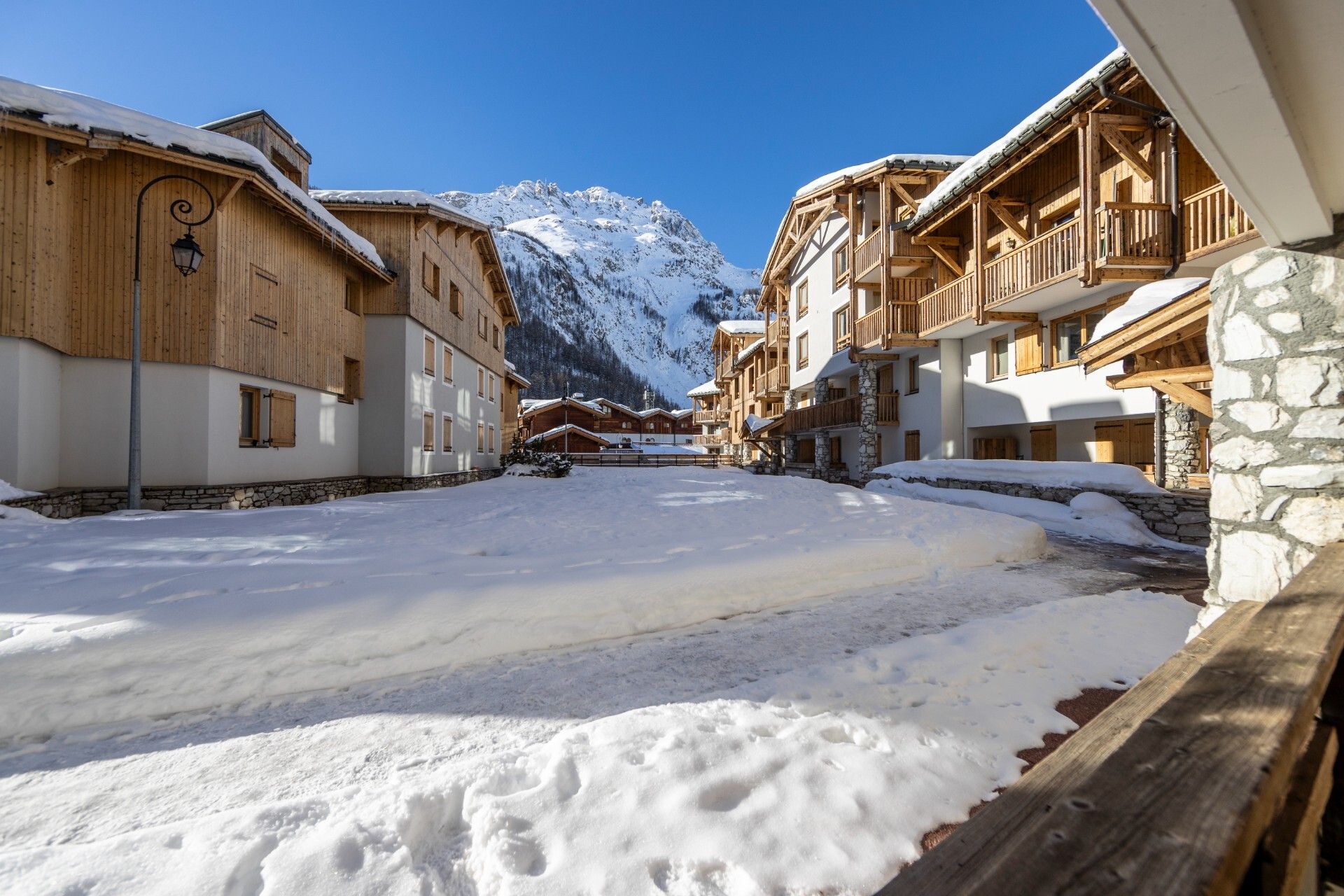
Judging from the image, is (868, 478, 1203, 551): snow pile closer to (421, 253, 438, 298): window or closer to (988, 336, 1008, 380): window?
(988, 336, 1008, 380): window

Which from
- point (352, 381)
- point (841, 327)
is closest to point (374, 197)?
point (352, 381)

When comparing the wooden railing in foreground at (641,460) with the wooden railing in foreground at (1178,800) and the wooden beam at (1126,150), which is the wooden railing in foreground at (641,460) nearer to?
the wooden beam at (1126,150)

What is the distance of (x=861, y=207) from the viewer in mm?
19703

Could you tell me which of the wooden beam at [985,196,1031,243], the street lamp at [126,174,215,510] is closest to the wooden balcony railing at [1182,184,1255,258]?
the wooden beam at [985,196,1031,243]

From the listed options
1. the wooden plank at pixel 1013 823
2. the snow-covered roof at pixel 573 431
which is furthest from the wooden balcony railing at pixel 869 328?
the snow-covered roof at pixel 573 431

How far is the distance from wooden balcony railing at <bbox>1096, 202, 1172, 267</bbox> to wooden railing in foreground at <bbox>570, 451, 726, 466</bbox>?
29428 millimetres

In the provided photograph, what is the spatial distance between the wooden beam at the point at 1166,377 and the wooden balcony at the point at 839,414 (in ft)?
33.8

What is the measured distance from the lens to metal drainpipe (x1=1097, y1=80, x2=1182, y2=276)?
9.77 meters

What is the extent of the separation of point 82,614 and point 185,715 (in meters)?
1.46

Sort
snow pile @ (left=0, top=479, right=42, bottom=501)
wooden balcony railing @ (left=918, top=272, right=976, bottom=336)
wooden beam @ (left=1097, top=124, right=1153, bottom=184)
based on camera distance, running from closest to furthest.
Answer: snow pile @ (left=0, top=479, right=42, bottom=501) → wooden beam @ (left=1097, top=124, right=1153, bottom=184) → wooden balcony railing @ (left=918, top=272, right=976, bottom=336)

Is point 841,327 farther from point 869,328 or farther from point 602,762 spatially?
point 602,762

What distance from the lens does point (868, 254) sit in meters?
18.7

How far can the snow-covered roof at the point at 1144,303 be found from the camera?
698 centimetres

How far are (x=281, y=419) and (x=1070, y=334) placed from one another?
17681mm
